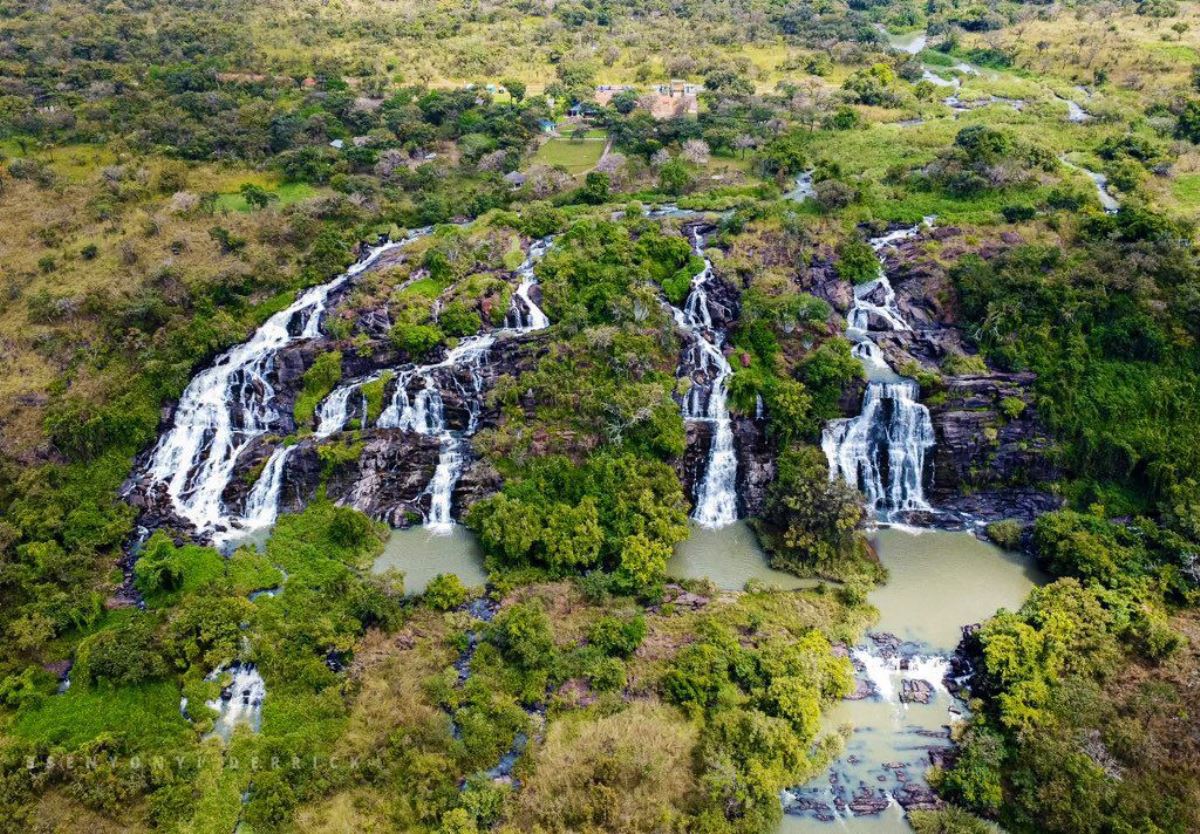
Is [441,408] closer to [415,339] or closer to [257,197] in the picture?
[415,339]

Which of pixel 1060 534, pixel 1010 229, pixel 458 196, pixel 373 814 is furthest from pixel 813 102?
pixel 373 814

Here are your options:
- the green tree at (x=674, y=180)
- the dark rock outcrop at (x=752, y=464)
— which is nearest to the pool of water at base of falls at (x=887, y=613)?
the dark rock outcrop at (x=752, y=464)

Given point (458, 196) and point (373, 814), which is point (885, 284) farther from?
point (373, 814)

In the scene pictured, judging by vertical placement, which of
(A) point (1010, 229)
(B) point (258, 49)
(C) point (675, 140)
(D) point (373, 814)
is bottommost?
(D) point (373, 814)

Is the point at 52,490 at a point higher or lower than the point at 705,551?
higher

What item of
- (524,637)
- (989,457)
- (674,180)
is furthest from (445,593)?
(674,180)

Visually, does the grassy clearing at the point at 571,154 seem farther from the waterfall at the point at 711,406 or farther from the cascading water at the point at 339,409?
the cascading water at the point at 339,409
